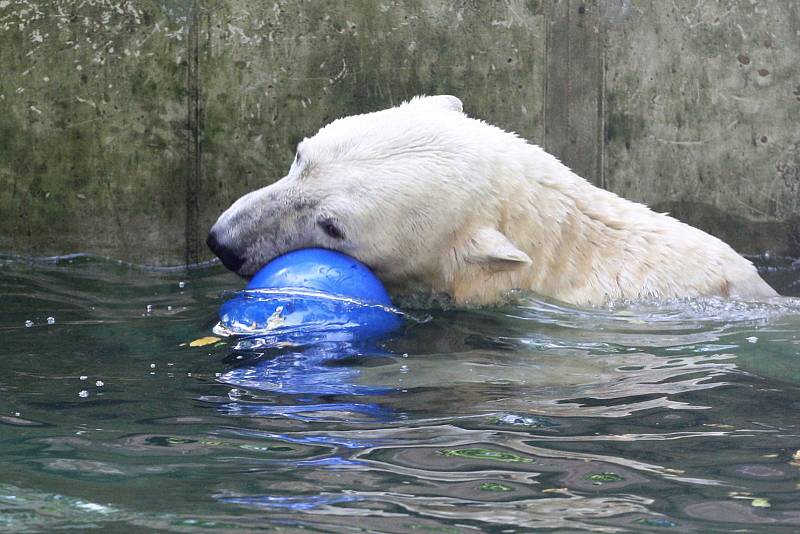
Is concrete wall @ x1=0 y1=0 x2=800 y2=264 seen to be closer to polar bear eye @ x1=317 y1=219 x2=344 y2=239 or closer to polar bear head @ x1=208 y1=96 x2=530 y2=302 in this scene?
polar bear head @ x1=208 y1=96 x2=530 y2=302

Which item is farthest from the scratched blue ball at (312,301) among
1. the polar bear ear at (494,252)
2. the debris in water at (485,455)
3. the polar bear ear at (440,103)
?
the debris in water at (485,455)

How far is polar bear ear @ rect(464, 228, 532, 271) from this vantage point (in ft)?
14.5

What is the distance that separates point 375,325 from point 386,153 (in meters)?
0.75

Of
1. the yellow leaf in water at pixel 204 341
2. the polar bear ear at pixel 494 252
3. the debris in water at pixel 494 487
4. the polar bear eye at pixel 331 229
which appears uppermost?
the polar bear eye at pixel 331 229

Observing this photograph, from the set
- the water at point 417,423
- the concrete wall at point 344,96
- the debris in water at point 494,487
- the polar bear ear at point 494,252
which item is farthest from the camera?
the concrete wall at point 344,96

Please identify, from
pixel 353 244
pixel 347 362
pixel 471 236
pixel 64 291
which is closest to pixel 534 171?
pixel 471 236

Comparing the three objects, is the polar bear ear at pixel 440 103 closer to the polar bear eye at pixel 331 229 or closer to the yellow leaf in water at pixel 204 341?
the polar bear eye at pixel 331 229

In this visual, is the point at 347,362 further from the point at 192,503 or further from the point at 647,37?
the point at 647,37

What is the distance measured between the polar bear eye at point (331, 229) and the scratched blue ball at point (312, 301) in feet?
0.44

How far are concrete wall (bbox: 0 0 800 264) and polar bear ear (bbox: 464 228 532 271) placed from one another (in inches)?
85.8

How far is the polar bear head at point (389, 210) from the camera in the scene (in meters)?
4.54

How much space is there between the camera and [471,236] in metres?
4.55

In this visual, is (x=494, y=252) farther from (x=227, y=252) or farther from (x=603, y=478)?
(x=603, y=478)

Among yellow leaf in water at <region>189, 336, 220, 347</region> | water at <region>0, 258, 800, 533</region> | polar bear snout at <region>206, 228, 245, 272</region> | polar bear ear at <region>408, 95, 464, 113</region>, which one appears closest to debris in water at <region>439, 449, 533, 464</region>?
water at <region>0, 258, 800, 533</region>
